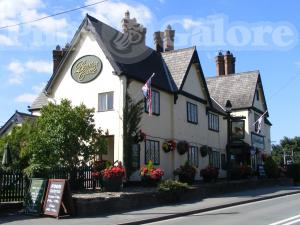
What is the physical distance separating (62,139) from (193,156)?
1305 centimetres

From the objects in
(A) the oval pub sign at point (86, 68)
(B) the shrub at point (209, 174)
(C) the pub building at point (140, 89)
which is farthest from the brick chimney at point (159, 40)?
(B) the shrub at point (209, 174)

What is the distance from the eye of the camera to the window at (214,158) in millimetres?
34816

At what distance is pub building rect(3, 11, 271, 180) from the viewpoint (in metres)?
25.3

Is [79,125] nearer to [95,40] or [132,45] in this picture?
[95,40]

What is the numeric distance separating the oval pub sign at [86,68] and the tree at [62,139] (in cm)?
529

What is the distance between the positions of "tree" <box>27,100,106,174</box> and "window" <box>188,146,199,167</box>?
11.0m

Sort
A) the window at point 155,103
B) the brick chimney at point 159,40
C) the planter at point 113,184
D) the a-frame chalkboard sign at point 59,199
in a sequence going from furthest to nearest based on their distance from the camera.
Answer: the brick chimney at point 159,40, the window at point 155,103, the planter at point 113,184, the a-frame chalkboard sign at point 59,199

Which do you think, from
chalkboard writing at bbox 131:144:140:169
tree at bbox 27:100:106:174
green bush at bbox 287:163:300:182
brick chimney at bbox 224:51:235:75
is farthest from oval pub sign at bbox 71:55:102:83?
brick chimney at bbox 224:51:235:75

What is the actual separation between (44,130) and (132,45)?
402 inches

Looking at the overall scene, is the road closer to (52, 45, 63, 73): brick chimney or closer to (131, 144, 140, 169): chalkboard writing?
(131, 144, 140, 169): chalkboard writing

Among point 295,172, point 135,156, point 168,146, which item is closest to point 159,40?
point 168,146

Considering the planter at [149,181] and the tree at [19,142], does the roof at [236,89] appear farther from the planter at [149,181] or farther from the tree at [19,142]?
the tree at [19,142]

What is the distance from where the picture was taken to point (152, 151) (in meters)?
26.8

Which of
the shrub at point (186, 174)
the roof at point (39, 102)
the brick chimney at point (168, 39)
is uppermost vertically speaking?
the brick chimney at point (168, 39)
